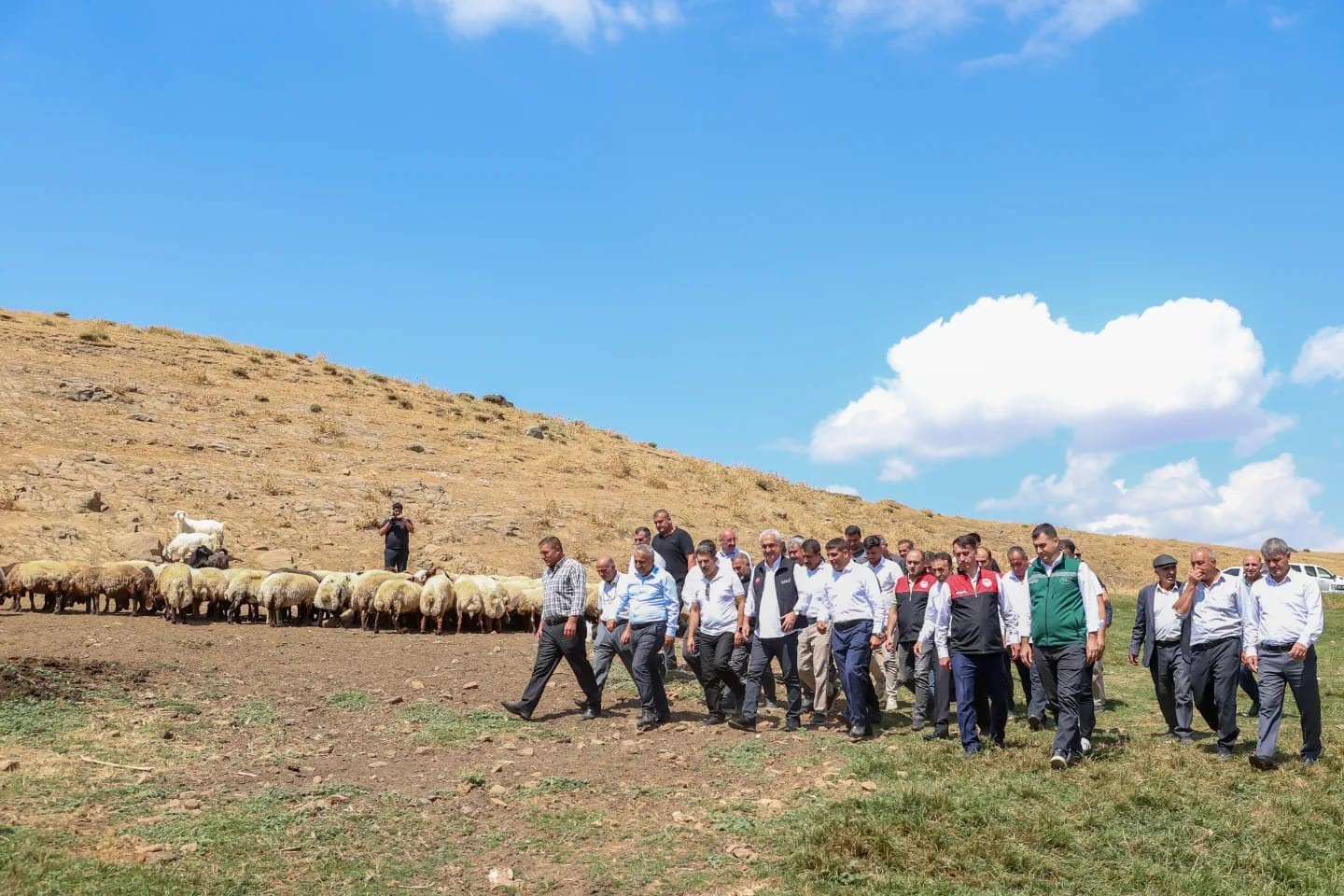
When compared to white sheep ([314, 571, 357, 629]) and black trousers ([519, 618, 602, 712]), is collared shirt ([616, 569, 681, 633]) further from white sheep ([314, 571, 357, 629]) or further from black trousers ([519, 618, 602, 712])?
white sheep ([314, 571, 357, 629])

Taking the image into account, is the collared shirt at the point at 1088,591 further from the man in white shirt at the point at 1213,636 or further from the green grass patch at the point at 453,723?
the green grass patch at the point at 453,723

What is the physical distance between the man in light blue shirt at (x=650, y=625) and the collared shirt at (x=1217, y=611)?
4.98m

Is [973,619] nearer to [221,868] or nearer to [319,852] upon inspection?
[319,852]

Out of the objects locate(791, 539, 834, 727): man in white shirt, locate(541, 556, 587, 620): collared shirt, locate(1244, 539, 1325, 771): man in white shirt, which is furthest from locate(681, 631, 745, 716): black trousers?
locate(1244, 539, 1325, 771): man in white shirt

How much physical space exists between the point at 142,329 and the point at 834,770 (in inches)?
1604

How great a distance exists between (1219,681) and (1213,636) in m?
0.43

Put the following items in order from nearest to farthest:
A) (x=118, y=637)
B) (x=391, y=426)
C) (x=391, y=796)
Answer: (x=391, y=796) < (x=118, y=637) < (x=391, y=426)

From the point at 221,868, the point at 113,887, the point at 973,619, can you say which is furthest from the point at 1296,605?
the point at 113,887

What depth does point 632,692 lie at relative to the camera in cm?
1228

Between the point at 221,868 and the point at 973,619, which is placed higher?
the point at 973,619

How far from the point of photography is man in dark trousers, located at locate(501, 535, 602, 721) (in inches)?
413

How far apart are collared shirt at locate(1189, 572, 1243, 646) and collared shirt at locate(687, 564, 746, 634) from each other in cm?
431

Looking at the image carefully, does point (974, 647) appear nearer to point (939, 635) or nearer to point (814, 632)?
point (939, 635)

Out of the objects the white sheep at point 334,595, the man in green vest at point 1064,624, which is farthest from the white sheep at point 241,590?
the man in green vest at point 1064,624
